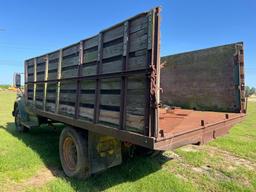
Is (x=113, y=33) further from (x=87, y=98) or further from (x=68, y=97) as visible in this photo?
(x=68, y=97)

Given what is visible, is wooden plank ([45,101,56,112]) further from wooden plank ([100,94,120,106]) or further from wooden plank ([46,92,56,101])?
wooden plank ([100,94,120,106])

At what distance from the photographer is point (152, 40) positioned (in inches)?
→ 103

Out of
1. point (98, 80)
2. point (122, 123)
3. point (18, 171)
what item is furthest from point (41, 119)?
point (122, 123)

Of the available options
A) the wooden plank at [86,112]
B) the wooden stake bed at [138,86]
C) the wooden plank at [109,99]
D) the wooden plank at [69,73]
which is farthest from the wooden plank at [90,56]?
the wooden plank at [86,112]

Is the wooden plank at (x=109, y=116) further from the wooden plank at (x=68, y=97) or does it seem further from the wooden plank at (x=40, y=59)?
the wooden plank at (x=40, y=59)

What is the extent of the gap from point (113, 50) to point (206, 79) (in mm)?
2483

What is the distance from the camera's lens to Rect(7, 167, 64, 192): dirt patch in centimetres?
388

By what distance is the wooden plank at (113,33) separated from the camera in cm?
314

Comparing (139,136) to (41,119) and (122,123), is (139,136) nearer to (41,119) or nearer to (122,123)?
(122,123)

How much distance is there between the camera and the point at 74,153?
4.45 meters

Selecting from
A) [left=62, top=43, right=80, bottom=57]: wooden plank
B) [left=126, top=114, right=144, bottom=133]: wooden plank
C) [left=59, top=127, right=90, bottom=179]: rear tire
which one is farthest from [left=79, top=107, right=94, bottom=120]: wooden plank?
[left=62, top=43, right=80, bottom=57]: wooden plank

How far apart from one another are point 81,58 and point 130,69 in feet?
4.54

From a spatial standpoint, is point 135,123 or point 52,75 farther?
point 52,75

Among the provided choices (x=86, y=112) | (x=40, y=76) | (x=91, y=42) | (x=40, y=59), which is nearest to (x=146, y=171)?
(x=86, y=112)
